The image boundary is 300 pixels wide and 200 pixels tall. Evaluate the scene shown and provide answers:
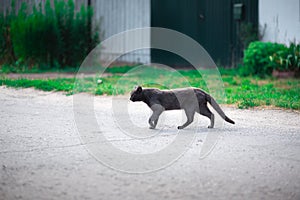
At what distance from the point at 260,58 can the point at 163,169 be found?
800 centimetres

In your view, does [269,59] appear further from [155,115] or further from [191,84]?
[155,115]

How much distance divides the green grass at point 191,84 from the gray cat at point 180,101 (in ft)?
5.58

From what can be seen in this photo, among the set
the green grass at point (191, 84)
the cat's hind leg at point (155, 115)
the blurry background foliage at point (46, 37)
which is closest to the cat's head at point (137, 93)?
the cat's hind leg at point (155, 115)

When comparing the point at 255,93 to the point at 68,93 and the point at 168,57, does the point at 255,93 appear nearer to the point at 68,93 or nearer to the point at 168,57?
the point at 68,93

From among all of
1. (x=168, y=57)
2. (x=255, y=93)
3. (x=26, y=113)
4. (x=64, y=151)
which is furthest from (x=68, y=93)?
(x=168, y=57)

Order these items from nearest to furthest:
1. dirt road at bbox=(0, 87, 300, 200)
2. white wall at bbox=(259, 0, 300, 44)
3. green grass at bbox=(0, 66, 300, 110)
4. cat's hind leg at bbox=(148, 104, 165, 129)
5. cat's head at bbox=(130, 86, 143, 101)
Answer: dirt road at bbox=(0, 87, 300, 200), cat's hind leg at bbox=(148, 104, 165, 129), cat's head at bbox=(130, 86, 143, 101), green grass at bbox=(0, 66, 300, 110), white wall at bbox=(259, 0, 300, 44)

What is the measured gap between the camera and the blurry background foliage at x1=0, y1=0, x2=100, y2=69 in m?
14.1

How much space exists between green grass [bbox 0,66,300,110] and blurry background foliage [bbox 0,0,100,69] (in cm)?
198

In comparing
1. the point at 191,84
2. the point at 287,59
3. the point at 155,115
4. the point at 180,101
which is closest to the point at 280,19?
the point at 287,59

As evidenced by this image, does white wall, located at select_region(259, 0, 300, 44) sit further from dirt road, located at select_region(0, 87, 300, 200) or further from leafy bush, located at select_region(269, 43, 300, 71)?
dirt road, located at select_region(0, 87, 300, 200)

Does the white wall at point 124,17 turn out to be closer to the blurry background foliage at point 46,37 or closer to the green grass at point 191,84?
the blurry background foliage at point 46,37

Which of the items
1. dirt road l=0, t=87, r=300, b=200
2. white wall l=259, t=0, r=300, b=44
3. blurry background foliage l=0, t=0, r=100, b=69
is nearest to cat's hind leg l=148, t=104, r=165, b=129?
dirt road l=0, t=87, r=300, b=200

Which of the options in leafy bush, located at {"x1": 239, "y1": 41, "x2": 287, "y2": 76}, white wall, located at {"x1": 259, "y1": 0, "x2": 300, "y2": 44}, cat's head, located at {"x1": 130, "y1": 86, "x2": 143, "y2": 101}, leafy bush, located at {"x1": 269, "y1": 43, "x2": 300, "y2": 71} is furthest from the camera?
white wall, located at {"x1": 259, "y1": 0, "x2": 300, "y2": 44}

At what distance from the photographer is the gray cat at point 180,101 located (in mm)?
6691
